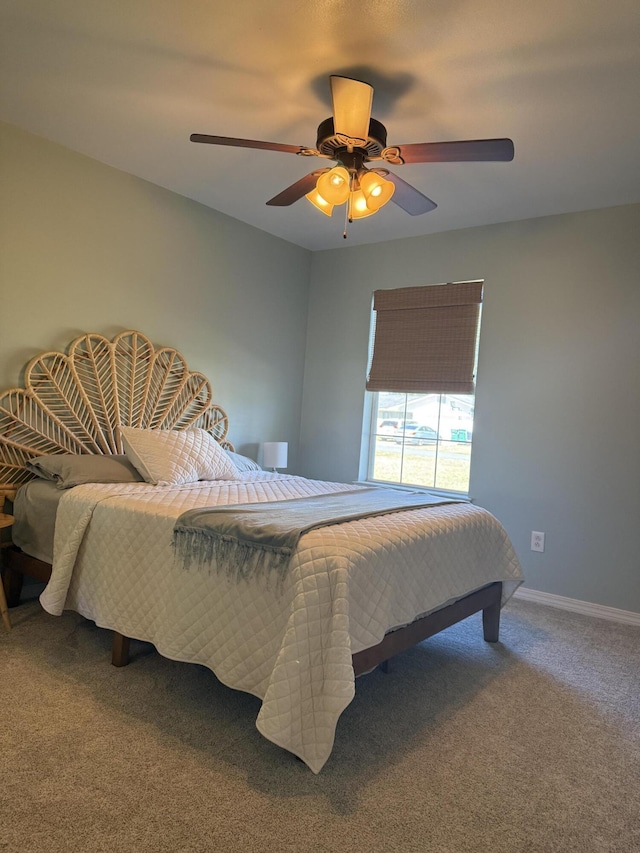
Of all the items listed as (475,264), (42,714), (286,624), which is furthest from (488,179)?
(42,714)

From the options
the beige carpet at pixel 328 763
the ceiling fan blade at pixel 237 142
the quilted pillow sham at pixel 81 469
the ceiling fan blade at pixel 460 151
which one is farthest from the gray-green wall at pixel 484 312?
the ceiling fan blade at pixel 460 151

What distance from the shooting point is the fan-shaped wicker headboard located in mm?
2998

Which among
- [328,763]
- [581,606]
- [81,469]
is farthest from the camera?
[581,606]

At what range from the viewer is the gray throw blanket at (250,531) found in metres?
1.89

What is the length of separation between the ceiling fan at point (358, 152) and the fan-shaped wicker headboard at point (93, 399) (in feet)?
4.69

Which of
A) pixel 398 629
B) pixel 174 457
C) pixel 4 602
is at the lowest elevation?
pixel 4 602

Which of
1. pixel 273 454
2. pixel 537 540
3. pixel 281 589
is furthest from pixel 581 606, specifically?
pixel 281 589

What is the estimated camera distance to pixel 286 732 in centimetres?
166

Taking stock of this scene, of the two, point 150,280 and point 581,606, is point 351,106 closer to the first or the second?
point 150,280

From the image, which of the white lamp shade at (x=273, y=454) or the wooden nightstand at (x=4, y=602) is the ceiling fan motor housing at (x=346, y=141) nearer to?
A: the wooden nightstand at (x=4, y=602)

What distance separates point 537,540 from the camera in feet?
12.1

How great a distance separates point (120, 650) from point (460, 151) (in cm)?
232

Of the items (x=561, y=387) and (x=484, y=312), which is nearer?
A: (x=561, y=387)

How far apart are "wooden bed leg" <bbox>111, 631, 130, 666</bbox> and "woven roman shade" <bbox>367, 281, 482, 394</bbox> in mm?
2616
